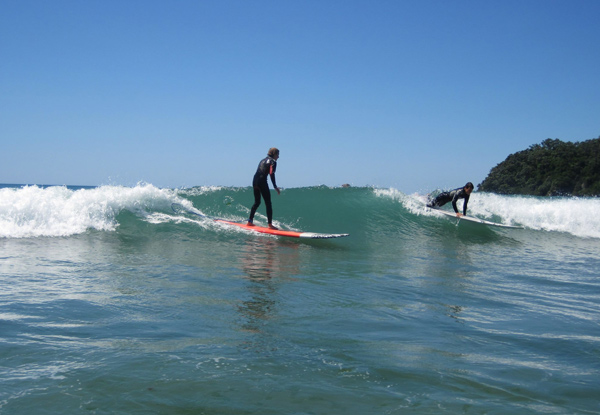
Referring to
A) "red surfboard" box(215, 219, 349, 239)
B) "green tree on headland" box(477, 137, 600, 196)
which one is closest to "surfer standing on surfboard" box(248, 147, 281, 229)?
"red surfboard" box(215, 219, 349, 239)

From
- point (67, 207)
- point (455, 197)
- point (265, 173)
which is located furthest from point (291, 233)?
point (455, 197)

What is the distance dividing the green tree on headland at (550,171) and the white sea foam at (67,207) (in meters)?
48.1

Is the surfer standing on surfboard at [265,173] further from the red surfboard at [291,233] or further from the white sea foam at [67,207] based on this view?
the white sea foam at [67,207]

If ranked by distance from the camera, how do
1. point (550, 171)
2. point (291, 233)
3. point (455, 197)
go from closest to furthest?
point (291, 233), point (455, 197), point (550, 171)

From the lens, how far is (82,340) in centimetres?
316

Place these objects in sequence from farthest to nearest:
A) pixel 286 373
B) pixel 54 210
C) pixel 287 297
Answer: pixel 54 210 < pixel 287 297 < pixel 286 373

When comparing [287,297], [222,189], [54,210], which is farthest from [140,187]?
[287,297]

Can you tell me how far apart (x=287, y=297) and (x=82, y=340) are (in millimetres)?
2091

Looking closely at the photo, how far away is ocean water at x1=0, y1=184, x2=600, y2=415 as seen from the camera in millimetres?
2393

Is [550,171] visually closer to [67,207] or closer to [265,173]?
[265,173]

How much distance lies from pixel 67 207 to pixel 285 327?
8.62 metres

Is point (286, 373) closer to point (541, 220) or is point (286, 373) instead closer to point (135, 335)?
point (135, 335)

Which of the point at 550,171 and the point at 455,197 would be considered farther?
the point at 550,171

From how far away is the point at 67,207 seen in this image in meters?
10.5
